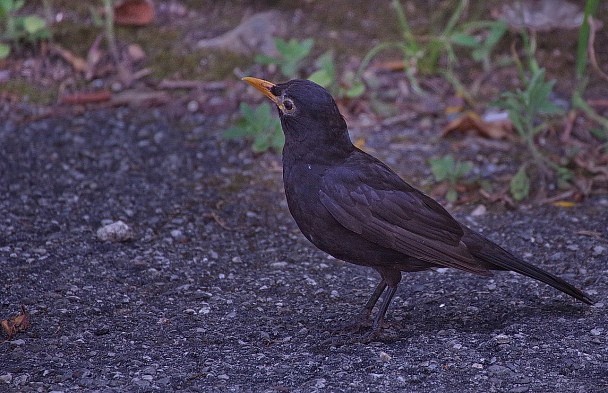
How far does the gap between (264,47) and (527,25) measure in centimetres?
233

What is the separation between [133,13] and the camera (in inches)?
313

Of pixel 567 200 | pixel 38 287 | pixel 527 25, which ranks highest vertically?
pixel 527 25

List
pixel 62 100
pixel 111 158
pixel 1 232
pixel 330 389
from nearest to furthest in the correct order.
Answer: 1. pixel 330 389
2. pixel 1 232
3. pixel 111 158
4. pixel 62 100

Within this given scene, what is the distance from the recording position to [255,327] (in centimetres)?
443

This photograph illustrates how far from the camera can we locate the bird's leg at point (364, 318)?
14.6 ft

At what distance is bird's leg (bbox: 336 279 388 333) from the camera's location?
445 centimetres

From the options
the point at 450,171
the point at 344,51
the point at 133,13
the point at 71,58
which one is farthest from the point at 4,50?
the point at 450,171

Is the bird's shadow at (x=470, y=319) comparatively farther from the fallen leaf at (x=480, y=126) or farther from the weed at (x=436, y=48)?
the weed at (x=436, y=48)

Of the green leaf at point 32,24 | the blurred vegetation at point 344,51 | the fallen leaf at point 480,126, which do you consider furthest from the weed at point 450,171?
the green leaf at point 32,24

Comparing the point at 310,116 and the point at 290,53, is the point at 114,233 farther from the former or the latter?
the point at 290,53

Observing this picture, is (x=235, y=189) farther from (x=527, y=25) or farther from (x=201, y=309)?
(x=527, y=25)

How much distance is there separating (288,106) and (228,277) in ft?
3.62

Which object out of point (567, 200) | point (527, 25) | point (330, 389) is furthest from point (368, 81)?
point (330, 389)

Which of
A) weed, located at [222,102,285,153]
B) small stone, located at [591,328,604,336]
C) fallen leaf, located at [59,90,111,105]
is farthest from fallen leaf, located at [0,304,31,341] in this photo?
fallen leaf, located at [59,90,111,105]
